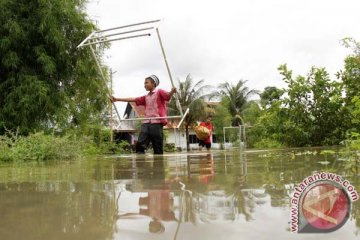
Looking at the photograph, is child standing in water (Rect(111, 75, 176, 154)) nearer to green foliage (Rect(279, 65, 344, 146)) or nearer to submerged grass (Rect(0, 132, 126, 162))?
submerged grass (Rect(0, 132, 126, 162))

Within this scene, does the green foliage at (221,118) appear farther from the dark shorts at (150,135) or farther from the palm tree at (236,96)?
the dark shorts at (150,135)

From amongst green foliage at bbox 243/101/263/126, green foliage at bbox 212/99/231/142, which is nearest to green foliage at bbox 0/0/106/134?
green foliage at bbox 243/101/263/126

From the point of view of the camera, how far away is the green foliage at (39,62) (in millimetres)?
14375

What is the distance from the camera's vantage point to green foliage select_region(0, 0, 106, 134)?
1438 cm

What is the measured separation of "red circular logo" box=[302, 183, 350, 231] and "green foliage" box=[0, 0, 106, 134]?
13.1 m

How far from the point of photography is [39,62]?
14.7m

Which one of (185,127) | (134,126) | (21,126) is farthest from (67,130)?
(185,127)

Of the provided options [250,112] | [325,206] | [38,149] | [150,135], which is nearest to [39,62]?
[38,149]

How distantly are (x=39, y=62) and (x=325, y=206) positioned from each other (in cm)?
1382

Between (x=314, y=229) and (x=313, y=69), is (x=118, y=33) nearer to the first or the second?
(x=313, y=69)

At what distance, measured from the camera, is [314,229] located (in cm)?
188

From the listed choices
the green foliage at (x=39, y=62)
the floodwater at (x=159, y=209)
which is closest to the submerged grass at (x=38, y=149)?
the green foliage at (x=39, y=62)

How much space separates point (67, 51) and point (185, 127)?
2732 centimetres

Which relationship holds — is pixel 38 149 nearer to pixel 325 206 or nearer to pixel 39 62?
pixel 39 62
